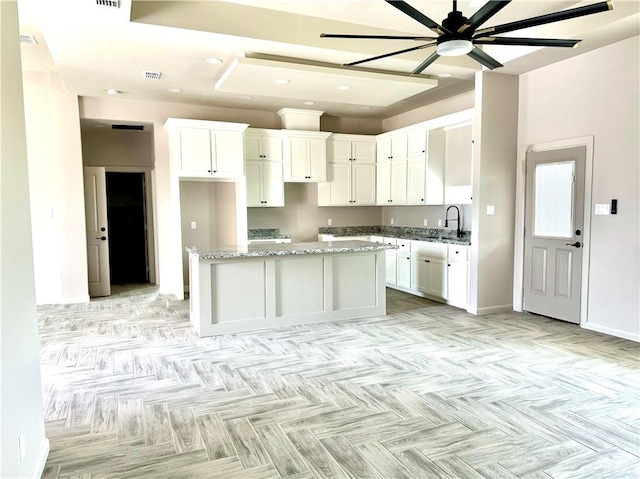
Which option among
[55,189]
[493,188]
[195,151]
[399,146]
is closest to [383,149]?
[399,146]

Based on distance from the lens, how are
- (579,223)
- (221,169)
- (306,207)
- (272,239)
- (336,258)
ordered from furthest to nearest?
(306,207) → (272,239) → (221,169) → (336,258) → (579,223)

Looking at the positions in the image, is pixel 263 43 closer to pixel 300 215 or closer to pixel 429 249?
pixel 429 249

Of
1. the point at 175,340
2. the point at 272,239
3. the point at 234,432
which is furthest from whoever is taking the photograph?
the point at 272,239

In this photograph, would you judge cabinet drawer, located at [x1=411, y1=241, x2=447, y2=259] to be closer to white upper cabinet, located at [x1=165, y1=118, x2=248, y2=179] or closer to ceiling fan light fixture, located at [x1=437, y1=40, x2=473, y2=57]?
white upper cabinet, located at [x1=165, y1=118, x2=248, y2=179]

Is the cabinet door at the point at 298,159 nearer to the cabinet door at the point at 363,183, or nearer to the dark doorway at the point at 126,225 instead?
the cabinet door at the point at 363,183

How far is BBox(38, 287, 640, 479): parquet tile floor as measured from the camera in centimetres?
231

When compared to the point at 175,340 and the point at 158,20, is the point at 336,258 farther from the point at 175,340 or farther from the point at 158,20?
the point at 158,20

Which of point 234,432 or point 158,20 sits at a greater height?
point 158,20

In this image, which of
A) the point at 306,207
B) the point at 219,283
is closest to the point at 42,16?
the point at 219,283

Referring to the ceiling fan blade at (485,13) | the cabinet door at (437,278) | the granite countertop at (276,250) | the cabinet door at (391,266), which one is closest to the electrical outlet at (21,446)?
the granite countertop at (276,250)

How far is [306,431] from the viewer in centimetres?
264

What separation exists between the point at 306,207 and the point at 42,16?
4.85 m

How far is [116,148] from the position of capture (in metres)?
7.58

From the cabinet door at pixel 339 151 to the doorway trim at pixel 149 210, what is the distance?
10.5ft
